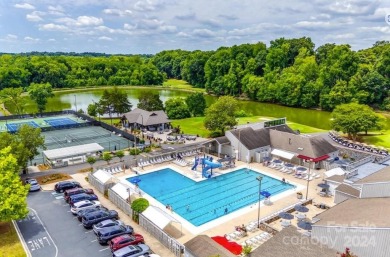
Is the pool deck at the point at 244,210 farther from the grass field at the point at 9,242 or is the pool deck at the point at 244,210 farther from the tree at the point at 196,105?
the tree at the point at 196,105

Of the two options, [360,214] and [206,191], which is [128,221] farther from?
[360,214]

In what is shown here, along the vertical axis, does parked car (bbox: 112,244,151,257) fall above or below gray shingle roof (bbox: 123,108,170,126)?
below

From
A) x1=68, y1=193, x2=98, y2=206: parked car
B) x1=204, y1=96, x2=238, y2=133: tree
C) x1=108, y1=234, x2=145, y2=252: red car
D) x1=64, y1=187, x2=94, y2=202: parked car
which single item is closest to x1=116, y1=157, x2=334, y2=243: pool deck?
x1=108, y1=234, x2=145, y2=252: red car

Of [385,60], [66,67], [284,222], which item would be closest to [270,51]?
[385,60]

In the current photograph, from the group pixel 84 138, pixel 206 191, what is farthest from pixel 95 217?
pixel 84 138

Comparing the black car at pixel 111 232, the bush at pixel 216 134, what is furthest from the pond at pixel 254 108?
the black car at pixel 111 232

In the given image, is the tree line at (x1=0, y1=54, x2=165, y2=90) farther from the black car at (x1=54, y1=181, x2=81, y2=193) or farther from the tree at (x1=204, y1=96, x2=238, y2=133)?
the black car at (x1=54, y1=181, x2=81, y2=193)
